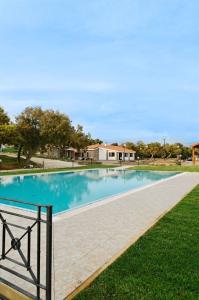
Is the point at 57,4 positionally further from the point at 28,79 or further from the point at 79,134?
the point at 79,134

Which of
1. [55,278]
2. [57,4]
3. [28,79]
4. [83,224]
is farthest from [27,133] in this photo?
[55,278]

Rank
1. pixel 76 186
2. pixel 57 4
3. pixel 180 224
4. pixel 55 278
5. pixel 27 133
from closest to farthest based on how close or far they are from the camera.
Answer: pixel 55 278 → pixel 180 224 → pixel 57 4 → pixel 76 186 → pixel 27 133

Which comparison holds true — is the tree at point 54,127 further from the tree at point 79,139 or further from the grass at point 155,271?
the grass at point 155,271

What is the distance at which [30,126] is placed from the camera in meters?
31.1

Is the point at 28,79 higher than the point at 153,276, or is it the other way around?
the point at 28,79

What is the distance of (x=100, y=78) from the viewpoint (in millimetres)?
40781

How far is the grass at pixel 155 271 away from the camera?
4.04 metres

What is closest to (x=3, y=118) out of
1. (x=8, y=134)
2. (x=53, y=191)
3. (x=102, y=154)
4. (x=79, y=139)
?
(x=8, y=134)

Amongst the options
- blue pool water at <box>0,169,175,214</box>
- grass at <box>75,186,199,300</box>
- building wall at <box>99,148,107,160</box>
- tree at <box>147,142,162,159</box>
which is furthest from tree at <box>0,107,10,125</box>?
tree at <box>147,142,162,159</box>

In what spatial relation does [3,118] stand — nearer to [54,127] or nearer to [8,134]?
[8,134]

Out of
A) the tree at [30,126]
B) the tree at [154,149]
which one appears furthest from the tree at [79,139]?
the tree at [154,149]

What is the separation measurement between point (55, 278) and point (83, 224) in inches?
133

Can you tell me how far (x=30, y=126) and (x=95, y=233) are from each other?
84.1 ft

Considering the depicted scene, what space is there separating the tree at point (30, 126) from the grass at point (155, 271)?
25649 mm
